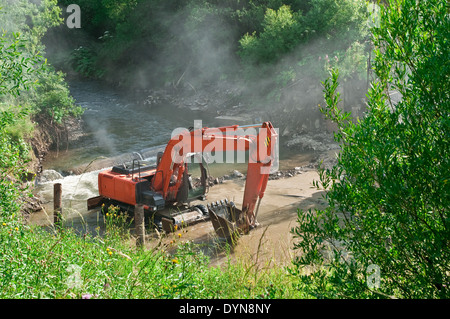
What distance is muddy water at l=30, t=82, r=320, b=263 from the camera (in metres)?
11.4

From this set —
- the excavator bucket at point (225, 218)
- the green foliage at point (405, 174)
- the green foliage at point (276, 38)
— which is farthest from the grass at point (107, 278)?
the green foliage at point (276, 38)

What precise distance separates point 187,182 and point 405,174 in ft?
26.8

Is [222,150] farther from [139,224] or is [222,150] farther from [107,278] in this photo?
[107,278]

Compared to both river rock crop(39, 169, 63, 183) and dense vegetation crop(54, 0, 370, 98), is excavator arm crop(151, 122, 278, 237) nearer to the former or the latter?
river rock crop(39, 169, 63, 183)

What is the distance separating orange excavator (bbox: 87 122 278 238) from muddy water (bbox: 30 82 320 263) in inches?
20.0

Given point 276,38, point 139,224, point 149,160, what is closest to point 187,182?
point 139,224

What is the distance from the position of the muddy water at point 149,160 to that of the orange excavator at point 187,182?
20.0 inches

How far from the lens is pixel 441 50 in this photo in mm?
4426

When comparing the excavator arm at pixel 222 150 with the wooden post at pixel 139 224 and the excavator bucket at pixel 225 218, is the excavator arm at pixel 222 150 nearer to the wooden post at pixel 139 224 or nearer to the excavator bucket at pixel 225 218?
the excavator bucket at pixel 225 218

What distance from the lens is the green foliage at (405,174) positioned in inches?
171

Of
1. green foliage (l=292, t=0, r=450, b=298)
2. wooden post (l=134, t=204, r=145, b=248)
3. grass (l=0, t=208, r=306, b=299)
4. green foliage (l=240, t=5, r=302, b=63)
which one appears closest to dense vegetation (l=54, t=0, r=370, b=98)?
green foliage (l=240, t=5, r=302, b=63)

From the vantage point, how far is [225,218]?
10727 millimetres

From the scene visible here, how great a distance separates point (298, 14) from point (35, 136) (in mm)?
16440
